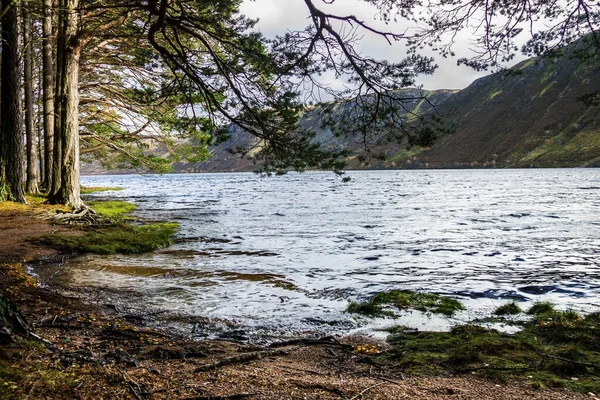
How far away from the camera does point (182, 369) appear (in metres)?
3.99

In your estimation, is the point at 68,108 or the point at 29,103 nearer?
the point at 68,108

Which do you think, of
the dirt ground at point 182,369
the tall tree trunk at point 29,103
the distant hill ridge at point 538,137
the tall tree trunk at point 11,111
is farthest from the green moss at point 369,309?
the distant hill ridge at point 538,137

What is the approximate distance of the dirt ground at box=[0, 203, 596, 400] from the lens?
123 inches

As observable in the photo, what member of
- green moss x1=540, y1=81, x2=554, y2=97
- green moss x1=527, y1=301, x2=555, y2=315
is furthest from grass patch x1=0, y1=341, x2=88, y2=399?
green moss x1=540, y1=81, x2=554, y2=97

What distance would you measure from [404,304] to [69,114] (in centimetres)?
1404

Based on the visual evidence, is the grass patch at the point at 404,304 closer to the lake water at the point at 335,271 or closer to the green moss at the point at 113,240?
the lake water at the point at 335,271

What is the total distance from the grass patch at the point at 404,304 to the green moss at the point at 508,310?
56 centimetres

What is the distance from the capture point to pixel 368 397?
344cm

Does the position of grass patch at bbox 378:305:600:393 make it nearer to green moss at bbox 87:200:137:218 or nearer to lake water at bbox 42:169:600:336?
lake water at bbox 42:169:600:336

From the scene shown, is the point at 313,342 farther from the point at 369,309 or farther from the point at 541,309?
the point at 541,309

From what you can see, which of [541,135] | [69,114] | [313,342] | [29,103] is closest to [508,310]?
[313,342]

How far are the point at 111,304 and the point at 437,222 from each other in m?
16.1

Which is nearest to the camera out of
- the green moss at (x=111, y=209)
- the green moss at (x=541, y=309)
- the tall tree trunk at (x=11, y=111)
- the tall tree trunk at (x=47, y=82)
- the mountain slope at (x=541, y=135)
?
the green moss at (x=541, y=309)

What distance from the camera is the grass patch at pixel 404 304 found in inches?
273
